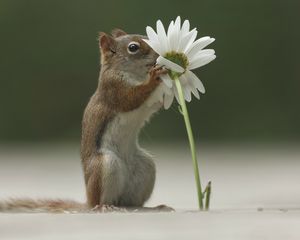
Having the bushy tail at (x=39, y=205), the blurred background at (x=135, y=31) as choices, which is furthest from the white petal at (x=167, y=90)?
the blurred background at (x=135, y=31)

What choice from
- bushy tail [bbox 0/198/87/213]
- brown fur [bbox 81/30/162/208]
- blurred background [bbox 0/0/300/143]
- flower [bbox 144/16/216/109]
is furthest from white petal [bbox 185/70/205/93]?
blurred background [bbox 0/0/300/143]

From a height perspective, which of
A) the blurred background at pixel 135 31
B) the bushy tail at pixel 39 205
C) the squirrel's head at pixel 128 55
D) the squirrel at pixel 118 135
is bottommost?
the bushy tail at pixel 39 205

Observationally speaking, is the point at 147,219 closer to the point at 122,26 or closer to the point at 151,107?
the point at 151,107

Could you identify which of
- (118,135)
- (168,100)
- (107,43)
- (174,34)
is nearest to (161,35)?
(174,34)

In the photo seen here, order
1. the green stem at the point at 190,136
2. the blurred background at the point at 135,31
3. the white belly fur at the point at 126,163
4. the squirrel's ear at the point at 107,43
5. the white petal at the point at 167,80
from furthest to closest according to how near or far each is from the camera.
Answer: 1. the blurred background at the point at 135,31
2. the squirrel's ear at the point at 107,43
3. the white belly fur at the point at 126,163
4. the white petal at the point at 167,80
5. the green stem at the point at 190,136

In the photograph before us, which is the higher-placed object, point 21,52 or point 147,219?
point 21,52

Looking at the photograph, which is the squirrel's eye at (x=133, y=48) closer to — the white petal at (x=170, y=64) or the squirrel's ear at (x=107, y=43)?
the squirrel's ear at (x=107, y=43)

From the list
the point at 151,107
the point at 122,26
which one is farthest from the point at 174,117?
the point at 151,107
